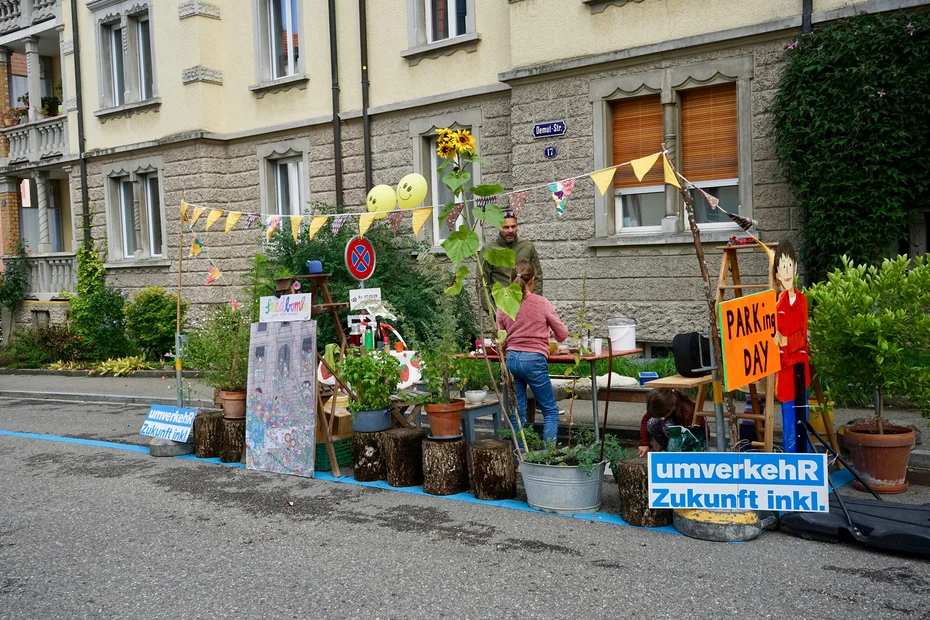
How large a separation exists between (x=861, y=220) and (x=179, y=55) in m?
13.8

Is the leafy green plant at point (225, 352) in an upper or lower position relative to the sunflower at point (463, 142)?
lower

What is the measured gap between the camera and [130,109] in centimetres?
2008

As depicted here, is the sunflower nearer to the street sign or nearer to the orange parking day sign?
the orange parking day sign

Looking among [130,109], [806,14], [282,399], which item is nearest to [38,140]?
[130,109]

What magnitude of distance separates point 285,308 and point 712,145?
264 inches

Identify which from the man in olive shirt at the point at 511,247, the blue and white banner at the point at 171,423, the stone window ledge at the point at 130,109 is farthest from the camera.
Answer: the stone window ledge at the point at 130,109

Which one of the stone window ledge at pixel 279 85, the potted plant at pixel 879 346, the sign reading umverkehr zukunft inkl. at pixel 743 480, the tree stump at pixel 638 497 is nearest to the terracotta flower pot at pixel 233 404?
the tree stump at pixel 638 497

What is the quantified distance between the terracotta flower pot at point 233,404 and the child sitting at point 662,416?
12.5 ft

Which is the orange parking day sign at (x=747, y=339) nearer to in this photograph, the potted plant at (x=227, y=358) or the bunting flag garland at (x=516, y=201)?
the bunting flag garland at (x=516, y=201)

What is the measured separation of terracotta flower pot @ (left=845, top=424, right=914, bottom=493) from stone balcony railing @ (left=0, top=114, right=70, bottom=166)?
19897mm

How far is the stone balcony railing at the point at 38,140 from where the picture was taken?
22.3 metres

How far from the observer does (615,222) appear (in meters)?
13.5

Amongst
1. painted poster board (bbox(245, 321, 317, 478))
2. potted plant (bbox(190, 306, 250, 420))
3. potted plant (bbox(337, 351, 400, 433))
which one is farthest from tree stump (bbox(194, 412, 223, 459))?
potted plant (bbox(337, 351, 400, 433))

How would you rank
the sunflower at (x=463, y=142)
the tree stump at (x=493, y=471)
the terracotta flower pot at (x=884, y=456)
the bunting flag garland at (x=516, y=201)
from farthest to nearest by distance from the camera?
the bunting flag garland at (x=516, y=201) < the tree stump at (x=493, y=471) < the terracotta flower pot at (x=884, y=456) < the sunflower at (x=463, y=142)
